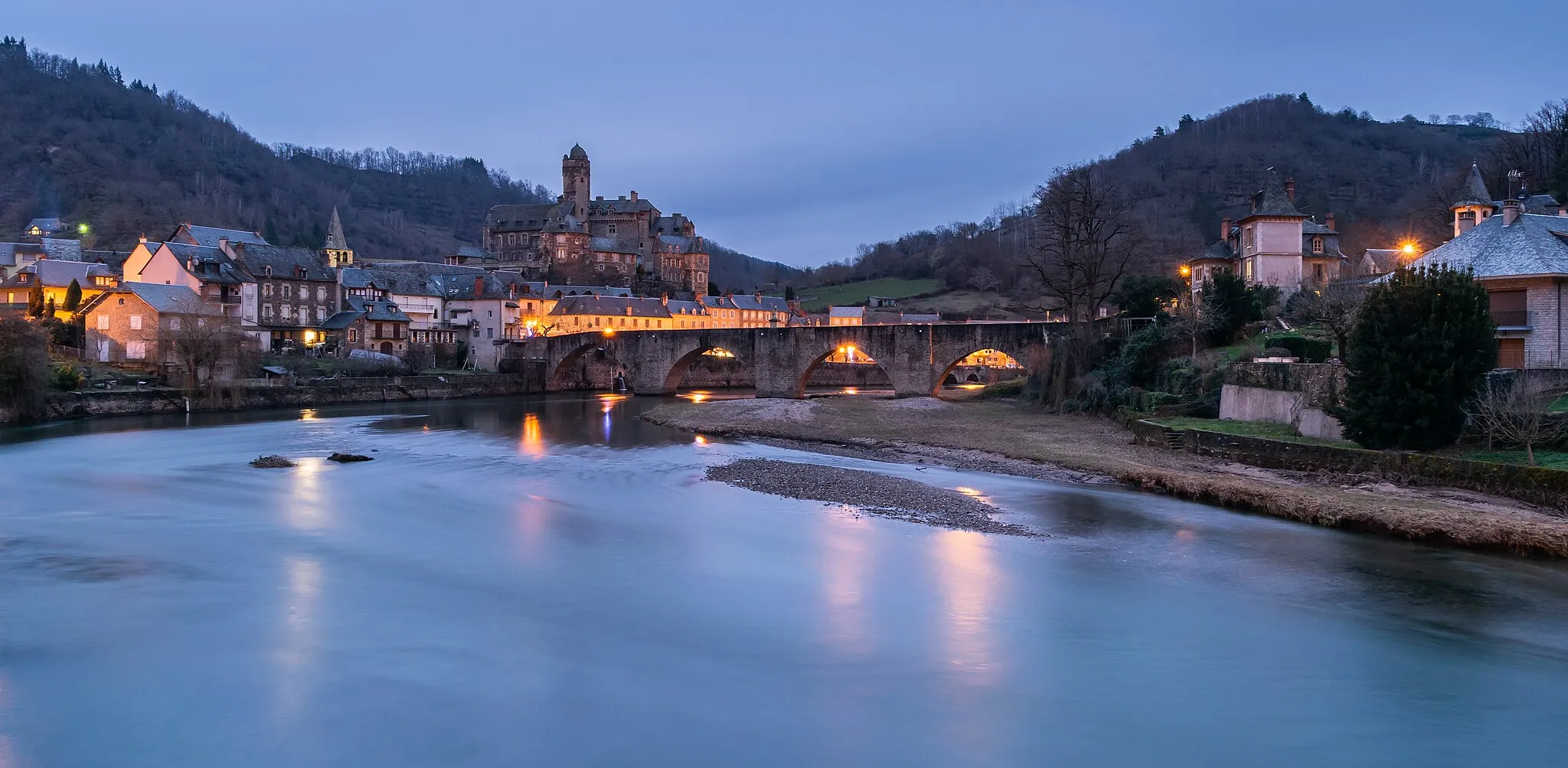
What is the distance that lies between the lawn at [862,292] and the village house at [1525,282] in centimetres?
8000

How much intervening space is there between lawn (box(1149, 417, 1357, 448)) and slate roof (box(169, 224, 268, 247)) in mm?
58247

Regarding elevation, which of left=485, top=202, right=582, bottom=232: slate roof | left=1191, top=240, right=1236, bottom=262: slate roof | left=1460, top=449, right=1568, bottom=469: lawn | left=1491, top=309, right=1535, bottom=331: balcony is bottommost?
left=1460, top=449, right=1568, bottom=469: lawn

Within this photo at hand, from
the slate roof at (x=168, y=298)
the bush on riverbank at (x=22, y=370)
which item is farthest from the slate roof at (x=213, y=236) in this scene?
the bush on riverbank at (x=22, y=370)

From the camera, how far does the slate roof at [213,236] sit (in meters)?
63.5

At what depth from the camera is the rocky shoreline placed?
59.4 ft

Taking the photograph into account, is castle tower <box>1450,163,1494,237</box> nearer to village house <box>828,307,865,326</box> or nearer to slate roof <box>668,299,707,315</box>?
village house <box>828,307,865,326</box>

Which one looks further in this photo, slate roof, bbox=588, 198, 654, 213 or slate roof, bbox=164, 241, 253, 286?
slate roof, bbox=588, 198, 654, 213

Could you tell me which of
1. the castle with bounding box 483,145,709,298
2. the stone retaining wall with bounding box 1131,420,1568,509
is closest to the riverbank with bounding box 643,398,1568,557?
the stone retaining wall with bounding box 1131,420,1568,509

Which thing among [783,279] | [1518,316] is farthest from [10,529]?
[783,279]

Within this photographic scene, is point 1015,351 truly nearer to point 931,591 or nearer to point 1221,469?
point 1221,469

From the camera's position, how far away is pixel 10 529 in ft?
59.3

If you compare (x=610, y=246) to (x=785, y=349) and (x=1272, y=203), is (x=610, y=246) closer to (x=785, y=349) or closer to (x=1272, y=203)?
(x=785, y=349)

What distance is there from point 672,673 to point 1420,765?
293 inches

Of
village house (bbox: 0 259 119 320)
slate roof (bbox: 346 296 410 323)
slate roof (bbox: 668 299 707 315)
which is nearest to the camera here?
village house (bbox: 0 259 119 320)
